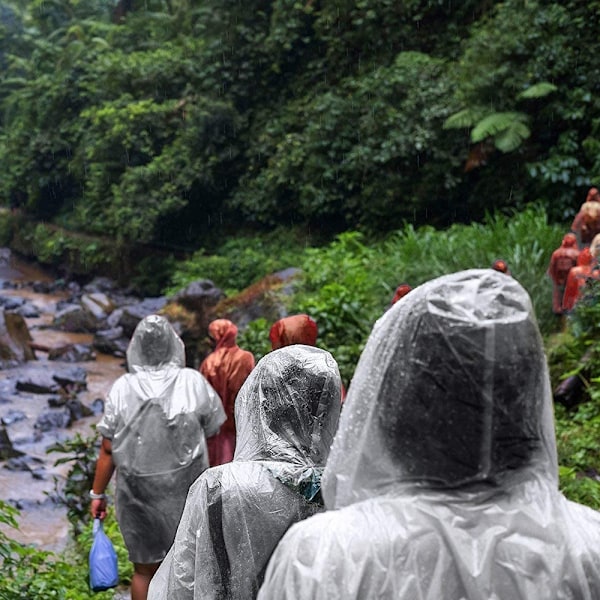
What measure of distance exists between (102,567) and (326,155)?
13.1 metres

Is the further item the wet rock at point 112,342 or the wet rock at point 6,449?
the wet rock at point 112,342

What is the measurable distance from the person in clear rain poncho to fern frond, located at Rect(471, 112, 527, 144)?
9.63 metres

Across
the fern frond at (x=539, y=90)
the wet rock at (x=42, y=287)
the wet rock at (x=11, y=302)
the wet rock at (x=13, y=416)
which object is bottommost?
the wet rock at (x=42, y=287)

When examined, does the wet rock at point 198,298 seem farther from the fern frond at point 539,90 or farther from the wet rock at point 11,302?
the wet rock at point 11,302

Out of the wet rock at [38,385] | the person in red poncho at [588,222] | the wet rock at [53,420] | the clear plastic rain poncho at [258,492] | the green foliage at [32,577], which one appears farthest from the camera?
the wet rock at [38,385]

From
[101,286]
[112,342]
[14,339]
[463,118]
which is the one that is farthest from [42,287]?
[463,118]

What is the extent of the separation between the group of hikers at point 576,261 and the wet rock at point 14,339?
9.27 m

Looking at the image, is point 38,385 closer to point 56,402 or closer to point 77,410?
point 56,402

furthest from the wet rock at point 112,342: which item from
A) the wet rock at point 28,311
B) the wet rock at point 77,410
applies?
the wet rock at point 77,410

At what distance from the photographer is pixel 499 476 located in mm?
1400

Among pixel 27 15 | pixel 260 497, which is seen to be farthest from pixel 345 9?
pixel 27 15

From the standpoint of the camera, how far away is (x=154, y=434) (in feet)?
14.1

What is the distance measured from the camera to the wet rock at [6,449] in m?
9.30

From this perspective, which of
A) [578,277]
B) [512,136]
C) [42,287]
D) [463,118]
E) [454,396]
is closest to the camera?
[454,396]
